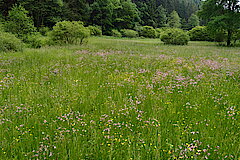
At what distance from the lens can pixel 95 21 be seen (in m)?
64.0

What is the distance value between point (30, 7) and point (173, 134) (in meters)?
→ 50.6

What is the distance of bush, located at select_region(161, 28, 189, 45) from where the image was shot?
28672 mm

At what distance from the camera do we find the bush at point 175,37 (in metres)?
28.7

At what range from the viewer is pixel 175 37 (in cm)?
2888

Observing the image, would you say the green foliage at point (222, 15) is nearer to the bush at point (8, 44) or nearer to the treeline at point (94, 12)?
the bush at point (8, 44)

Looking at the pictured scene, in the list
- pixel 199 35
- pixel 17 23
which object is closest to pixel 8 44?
pixel 17 23

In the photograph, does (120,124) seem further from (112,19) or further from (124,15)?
(124,15)

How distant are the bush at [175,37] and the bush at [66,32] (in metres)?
14.9

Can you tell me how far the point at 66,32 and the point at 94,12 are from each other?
1894 inches

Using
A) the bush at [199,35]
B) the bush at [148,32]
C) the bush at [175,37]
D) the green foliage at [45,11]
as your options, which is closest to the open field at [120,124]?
the bush at [175,37]

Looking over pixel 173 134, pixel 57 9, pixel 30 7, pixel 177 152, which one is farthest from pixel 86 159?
pixel 57 9

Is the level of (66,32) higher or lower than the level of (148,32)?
lower

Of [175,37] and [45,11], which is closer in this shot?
[175,37]

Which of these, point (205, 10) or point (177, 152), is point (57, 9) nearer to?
point (205, 10)
